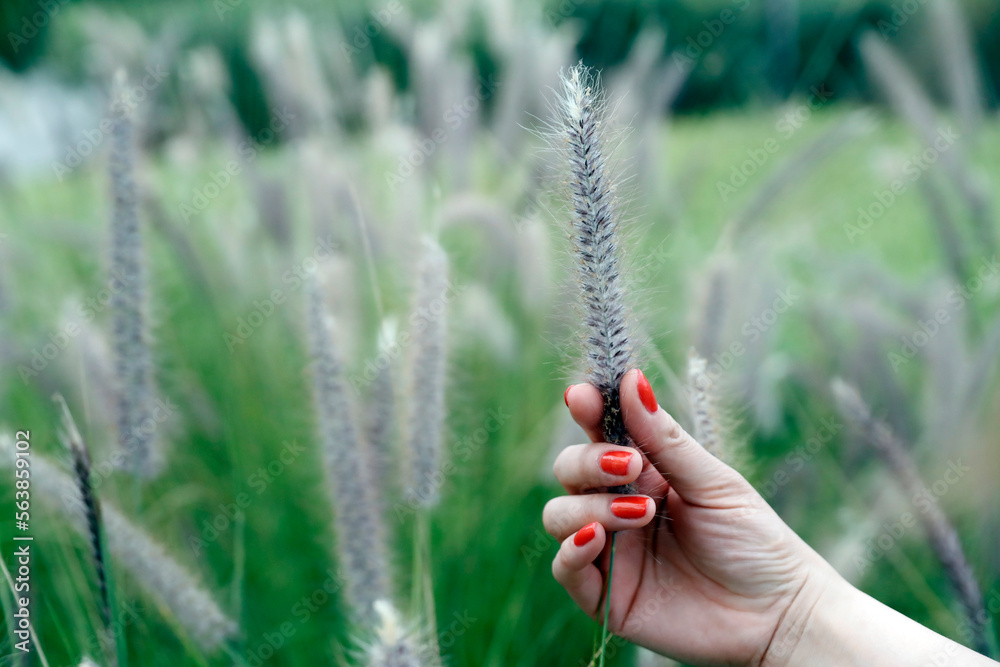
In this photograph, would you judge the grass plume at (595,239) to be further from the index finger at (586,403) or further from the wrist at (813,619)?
the wrist at (813,619)

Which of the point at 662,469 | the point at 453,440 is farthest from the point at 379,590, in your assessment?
the point at 453,440

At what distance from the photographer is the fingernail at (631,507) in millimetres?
857

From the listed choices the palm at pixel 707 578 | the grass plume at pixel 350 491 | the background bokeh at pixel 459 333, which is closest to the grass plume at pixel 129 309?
the background bokeh at pixel 459 333

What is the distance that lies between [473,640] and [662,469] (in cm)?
62

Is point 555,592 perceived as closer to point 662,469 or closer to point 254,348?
point 662,469

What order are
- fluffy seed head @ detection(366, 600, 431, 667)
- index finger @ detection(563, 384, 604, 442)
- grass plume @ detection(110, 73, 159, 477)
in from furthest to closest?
grass plume @ detection(110, 73, 159, 477) → index finger @ detection(563, 384, 604, 442) → fluffy seed head @ detection(366, 600, 431, 667)

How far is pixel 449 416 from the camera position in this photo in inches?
70.4

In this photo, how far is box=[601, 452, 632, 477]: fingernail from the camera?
845mm

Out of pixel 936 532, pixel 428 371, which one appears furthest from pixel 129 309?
pixel 936 532

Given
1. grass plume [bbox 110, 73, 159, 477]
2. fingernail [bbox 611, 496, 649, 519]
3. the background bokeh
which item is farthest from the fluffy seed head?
grass plume [bbox 110, 73, 159, 477]

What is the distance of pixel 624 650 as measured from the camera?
53.0 inches

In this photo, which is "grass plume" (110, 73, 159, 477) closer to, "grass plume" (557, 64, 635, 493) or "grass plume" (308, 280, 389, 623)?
"grass plume" (308, 280, 389, 623)

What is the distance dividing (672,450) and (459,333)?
3.02 ft

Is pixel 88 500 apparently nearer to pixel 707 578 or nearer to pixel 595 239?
pixel 595 239
